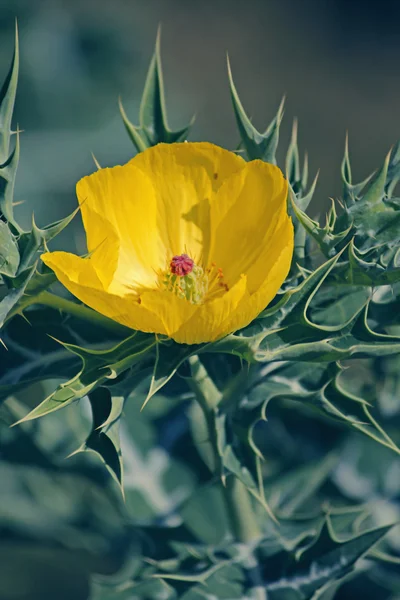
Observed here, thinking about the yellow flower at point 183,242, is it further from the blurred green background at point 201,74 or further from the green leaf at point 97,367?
the blurred green background at point 201,74

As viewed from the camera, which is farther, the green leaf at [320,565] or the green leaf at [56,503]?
the green leaf at [56,503]

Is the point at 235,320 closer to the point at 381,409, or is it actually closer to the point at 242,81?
the point at 381,409

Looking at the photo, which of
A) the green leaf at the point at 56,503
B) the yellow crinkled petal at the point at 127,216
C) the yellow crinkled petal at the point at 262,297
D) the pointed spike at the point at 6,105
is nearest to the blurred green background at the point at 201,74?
the green leaf at the point at 56,503

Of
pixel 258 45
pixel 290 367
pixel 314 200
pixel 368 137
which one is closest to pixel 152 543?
pixel 290 367

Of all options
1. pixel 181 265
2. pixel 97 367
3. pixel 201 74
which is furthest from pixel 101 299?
pixel 201 74

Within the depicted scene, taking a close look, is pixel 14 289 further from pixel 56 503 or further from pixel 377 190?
pixel 56 503

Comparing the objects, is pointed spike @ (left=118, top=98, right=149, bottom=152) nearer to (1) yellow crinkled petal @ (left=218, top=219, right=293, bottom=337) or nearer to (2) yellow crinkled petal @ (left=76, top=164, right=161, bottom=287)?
(2) yellow crinkled petal @ (left=76, top=164, right=161, bottom=287)
